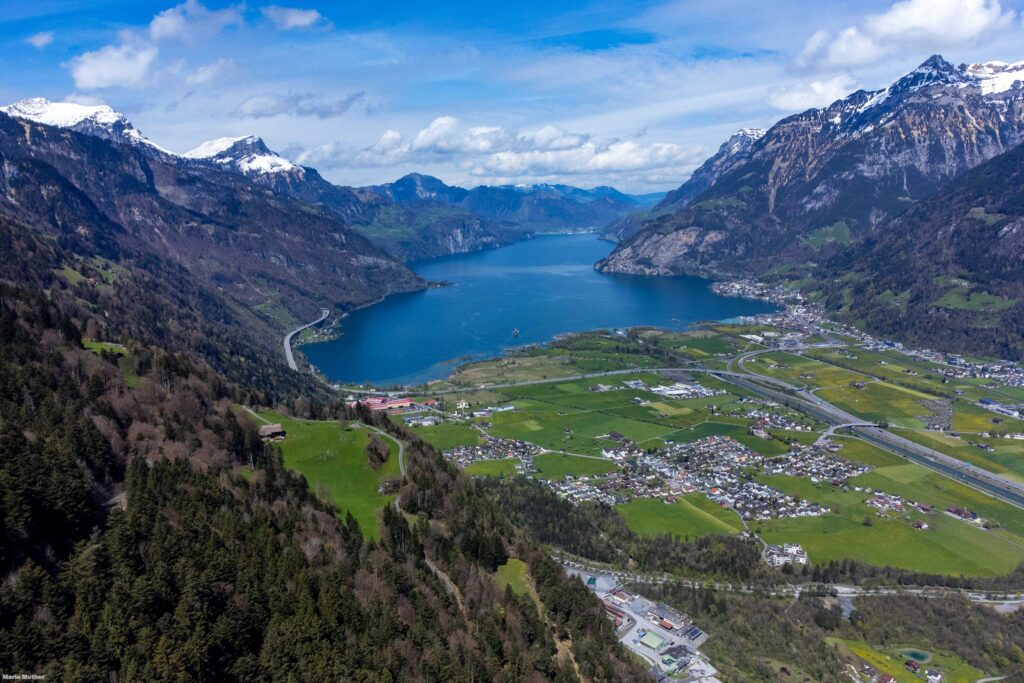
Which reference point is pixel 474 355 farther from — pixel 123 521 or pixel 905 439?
pixel 123 521

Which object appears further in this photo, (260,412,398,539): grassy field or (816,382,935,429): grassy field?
(816,382,935,429): grassy field

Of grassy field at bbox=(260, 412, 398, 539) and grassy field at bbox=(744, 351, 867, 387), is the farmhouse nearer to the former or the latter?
grassy field at bbox=(260, 412, 398, 539)

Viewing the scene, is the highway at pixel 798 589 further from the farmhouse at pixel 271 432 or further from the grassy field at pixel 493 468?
the farmhouse at pixel 271 432

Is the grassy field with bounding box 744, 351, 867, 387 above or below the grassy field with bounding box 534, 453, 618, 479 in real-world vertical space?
below

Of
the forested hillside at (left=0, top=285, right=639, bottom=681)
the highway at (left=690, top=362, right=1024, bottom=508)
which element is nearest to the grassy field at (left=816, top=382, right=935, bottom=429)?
the highway at (left=690, top=362, right=1024, bottom=508)

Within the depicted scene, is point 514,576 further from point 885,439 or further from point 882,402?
point 882,402

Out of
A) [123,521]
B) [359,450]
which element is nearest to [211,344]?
[359,450]

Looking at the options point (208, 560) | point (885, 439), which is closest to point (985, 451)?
point (885, 439)
